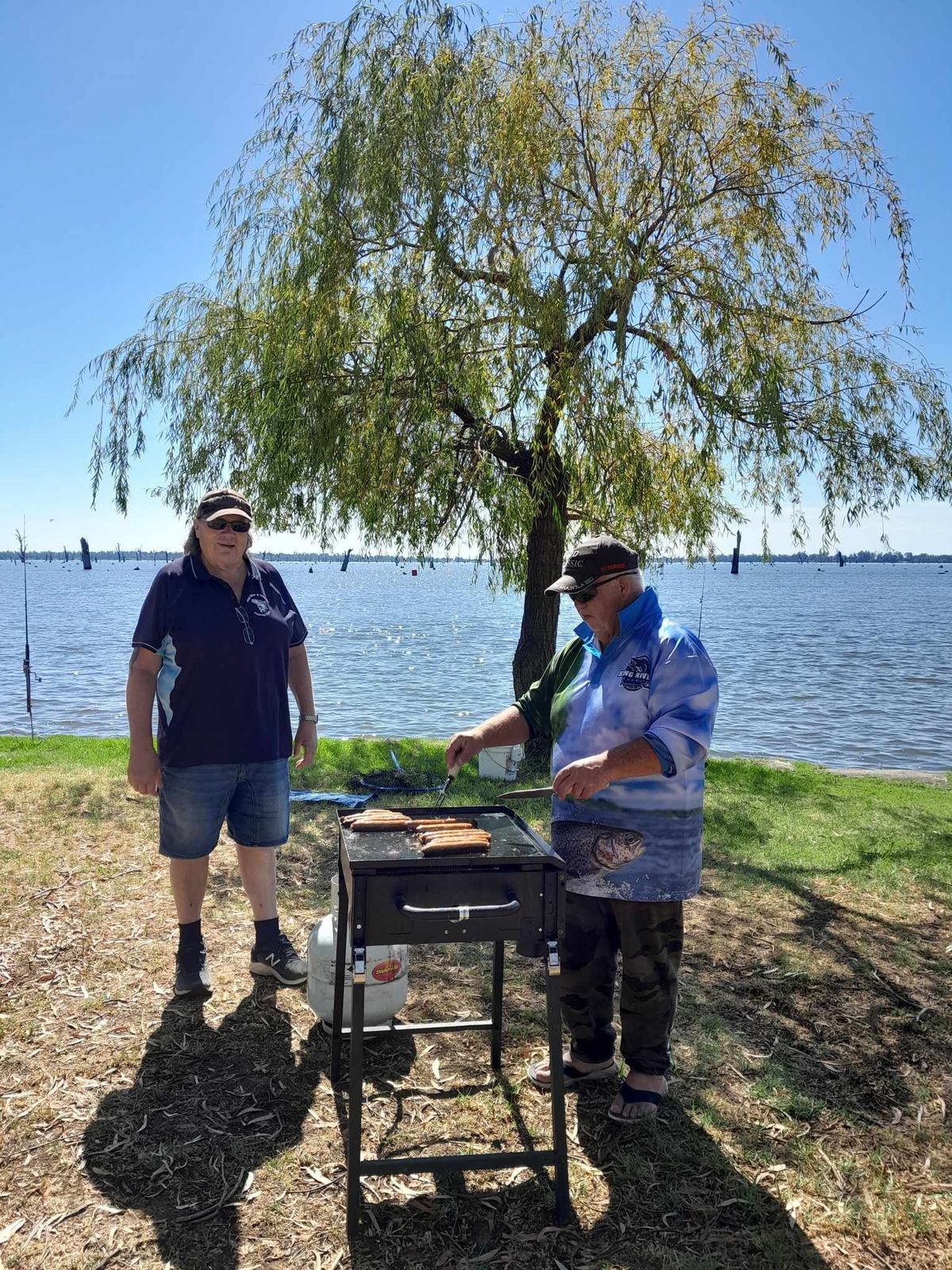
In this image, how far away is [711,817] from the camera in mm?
7711

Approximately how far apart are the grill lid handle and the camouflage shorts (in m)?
0.40

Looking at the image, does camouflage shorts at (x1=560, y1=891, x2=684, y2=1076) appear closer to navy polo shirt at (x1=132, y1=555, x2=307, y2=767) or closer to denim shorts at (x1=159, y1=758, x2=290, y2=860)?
denim shorts at (x1=159, y1=758, x2=290, y2=860)

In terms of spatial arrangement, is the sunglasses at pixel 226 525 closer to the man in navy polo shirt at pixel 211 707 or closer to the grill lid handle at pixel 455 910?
the man in navy polo shirt at pixel 211 707

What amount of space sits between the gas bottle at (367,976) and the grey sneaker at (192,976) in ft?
1.75

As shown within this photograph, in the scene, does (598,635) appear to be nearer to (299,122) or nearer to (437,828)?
(437,828)

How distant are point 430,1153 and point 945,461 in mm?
7569

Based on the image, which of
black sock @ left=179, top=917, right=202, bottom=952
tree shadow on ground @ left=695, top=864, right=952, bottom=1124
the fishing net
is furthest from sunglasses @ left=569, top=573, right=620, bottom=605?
the fishing net

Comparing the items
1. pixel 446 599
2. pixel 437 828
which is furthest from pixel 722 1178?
pixel 446 599

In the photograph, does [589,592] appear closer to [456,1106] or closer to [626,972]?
[626,972]

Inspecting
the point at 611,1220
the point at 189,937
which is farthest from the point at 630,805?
the point at 189,937

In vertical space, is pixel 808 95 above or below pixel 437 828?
above

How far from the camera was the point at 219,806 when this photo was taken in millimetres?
4047

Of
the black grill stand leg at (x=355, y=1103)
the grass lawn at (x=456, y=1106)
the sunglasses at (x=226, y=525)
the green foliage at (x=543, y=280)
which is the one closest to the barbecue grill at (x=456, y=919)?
the black grill stand leg at (x=355, y=1103)

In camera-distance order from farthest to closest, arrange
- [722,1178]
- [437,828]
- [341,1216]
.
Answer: [437,828]
[722,1178]
[341,1216]
